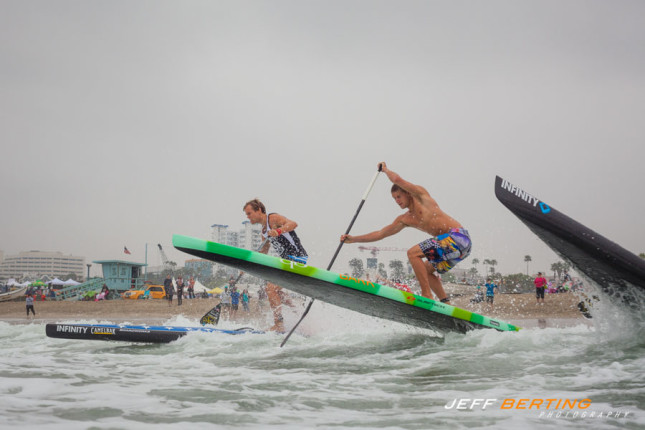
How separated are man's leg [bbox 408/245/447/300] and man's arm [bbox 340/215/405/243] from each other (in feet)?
1.42

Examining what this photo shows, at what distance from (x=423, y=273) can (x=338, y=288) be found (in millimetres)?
1368

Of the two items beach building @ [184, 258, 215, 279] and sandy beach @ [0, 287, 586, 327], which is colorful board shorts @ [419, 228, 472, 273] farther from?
beach building @ [184, 258, 215, 279]

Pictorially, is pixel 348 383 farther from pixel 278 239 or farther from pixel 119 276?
pixel 119 276

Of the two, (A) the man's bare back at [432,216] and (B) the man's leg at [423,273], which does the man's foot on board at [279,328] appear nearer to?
(B) the man's leg at [423,273]

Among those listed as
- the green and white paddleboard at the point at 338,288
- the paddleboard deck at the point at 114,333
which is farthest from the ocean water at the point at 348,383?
the green and white paddleboard at the point at 338,288

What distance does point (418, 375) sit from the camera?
379cm

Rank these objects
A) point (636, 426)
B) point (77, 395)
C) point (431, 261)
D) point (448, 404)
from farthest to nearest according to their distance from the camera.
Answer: point (431, 261)
point (77, 395)
point (448, 404)
point (636, 426)

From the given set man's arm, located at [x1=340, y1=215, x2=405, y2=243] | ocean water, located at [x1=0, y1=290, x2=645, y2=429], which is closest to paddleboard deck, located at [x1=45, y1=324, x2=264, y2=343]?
ocean water, located at [x1=0, y1=290, x2=645, y2=429]

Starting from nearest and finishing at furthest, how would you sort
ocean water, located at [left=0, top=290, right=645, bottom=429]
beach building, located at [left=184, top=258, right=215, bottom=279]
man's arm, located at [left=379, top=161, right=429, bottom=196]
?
ocean water, located at [left=0, top=290, right=645, bottom=429]
man's arm, located at [left=379, top=161, right=429, bottom=196]
beach building, located at [left=184, top=258, right=215, bottom=279]

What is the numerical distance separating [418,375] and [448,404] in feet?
3.25

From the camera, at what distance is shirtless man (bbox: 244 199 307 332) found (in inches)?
275

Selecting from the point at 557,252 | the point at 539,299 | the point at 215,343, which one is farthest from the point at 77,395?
the point at 539,299

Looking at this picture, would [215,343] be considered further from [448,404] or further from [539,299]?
[539,299]

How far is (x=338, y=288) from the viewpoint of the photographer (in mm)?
5031
